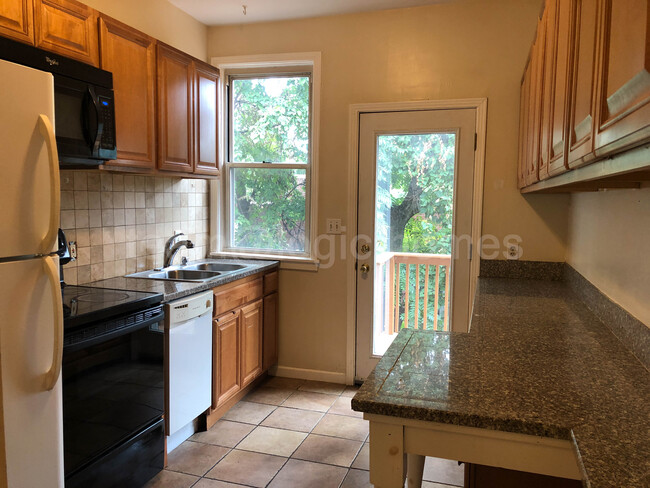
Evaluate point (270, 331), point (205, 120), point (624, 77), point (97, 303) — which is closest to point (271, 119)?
point (205, 120)

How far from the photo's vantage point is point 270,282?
11.6ft

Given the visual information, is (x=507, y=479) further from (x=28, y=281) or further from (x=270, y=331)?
(x=270, y=331)

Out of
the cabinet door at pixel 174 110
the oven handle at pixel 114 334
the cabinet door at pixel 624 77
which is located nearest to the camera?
the cabinet door at pixel 624 77

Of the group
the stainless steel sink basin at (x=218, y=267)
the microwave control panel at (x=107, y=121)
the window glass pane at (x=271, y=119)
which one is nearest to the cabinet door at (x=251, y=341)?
the stainless steel sink basin at (x=218, y=267)

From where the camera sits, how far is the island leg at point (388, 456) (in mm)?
1201

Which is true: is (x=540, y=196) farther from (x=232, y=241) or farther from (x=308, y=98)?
(x=232, y=241)

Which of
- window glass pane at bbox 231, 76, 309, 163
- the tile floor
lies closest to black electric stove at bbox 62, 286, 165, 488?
the tile floor

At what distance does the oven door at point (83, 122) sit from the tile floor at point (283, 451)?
1557mm

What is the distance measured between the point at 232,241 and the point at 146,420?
177 cm

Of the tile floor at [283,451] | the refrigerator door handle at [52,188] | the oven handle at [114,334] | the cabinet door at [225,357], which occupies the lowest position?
the tile floor at [283,451]

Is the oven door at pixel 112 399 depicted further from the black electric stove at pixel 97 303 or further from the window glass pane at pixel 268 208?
the window glass pane at pixel 268 208

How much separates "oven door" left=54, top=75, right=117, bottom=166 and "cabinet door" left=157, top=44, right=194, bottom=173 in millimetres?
524

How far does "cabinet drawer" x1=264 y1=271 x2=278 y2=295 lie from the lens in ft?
11.4

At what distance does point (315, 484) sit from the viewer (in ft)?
7.75
